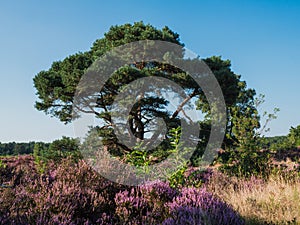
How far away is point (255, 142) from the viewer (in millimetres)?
7730

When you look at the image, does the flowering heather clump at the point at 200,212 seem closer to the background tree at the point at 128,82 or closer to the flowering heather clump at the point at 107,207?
the flowering heather clump at the point at 107,207

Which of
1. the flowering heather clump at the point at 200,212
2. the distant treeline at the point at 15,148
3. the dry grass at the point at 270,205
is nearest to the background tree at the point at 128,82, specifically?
the dry grass at the point at 270,205

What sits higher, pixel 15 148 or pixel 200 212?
pixel 15 148

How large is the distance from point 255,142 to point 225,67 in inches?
370

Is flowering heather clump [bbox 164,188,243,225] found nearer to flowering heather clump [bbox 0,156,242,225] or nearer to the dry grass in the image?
A: flowering heather clump [bbox 0,156,242,225]

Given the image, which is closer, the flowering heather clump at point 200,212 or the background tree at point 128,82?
the flowering heather clump at point 200,212

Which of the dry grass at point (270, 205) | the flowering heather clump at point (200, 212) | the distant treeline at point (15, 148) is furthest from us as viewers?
the distant treeline at point (15, 148)

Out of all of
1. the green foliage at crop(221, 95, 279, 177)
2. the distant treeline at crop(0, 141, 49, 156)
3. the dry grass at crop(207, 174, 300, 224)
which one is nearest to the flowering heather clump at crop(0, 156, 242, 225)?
the dry grass at crop(207, 174, 300, 224)

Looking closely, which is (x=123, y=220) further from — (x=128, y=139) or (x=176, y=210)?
(x=128, y=139)

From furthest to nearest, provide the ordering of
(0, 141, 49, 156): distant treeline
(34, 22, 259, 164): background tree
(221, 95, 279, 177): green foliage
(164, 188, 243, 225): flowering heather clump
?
(0, 141, 49, 156): distant treeline, (34, 22, 259, 164): background tree, (221, 95, 279, 177): green foliage, (164, 188, 243, 225): flowering heather clump

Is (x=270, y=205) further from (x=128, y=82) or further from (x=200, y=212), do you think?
(x=128, y=82)

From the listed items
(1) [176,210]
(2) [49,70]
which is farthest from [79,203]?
(2) [49,70]

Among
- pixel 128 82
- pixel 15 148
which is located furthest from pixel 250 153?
pixel 15 148

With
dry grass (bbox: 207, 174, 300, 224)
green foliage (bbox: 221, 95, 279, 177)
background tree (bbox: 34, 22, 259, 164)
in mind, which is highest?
background tree (bbox: 34, 22, 259, 164)
